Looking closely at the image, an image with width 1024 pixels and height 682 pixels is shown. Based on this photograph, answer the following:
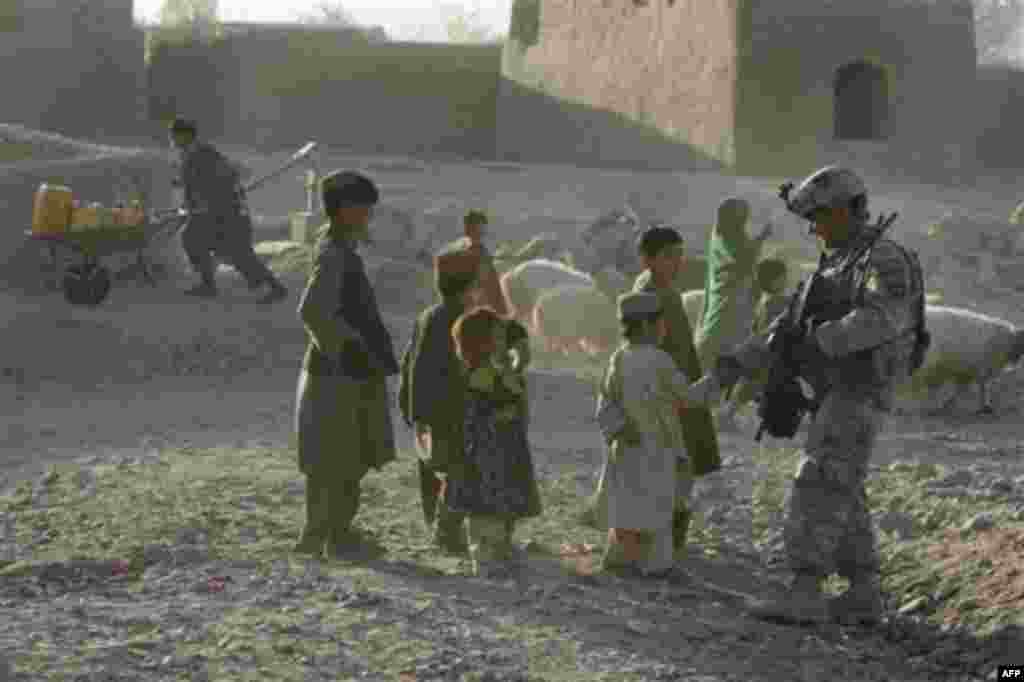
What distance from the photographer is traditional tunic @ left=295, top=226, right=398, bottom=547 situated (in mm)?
7383

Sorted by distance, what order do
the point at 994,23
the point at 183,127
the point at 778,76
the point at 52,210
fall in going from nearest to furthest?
the point at 183,127
the point at 52,210
the point at 778,76
the point at 994,23

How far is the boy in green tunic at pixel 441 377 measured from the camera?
7.40m

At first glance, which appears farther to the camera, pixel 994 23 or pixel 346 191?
pixel 994 23

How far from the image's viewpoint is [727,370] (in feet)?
21.6

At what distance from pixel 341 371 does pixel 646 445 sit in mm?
1132

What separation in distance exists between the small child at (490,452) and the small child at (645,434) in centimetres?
32

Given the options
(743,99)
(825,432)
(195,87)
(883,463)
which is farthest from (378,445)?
(195,87)

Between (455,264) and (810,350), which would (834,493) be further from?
(455,264)

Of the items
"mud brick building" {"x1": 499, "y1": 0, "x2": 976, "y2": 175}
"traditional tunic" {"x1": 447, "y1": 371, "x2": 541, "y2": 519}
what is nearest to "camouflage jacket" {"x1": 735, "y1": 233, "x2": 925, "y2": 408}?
"traditional tunic" {"x1": 447, "y1": 371, "x2": 541, "y2": 519}

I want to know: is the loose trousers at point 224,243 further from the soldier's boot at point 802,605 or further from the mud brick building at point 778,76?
the mud brick building at point 778,76

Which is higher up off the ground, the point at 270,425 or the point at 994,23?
the point at 994,23

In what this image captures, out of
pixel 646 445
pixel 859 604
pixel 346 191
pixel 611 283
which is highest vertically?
pixel 346 191

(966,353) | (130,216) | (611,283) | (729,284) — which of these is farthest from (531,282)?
(729,284)

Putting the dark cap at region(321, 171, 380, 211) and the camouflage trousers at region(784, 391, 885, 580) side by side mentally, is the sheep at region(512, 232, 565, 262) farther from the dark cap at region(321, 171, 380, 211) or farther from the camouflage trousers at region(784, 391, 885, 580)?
the camouflage trousers at region(784, 391, 885, 580)
